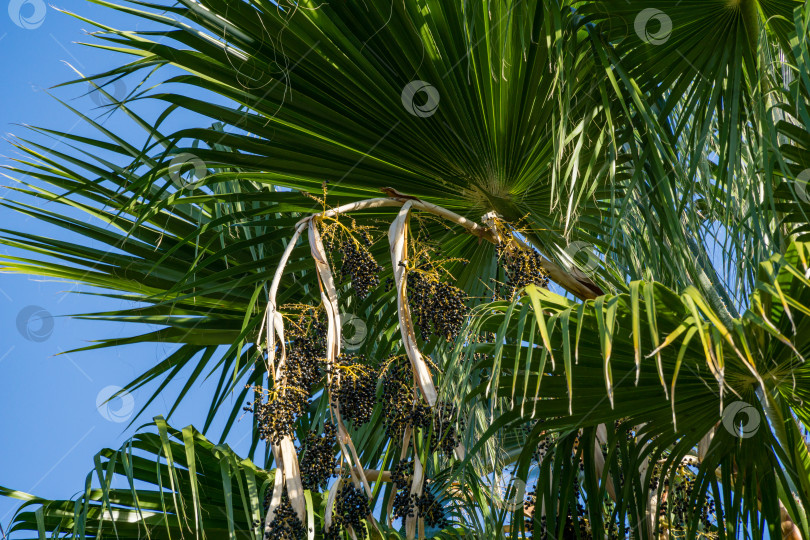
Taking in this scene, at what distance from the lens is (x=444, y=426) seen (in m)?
2.02

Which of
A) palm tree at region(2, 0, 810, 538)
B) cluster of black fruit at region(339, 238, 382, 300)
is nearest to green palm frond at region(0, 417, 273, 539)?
palm tree at region(2, 0, 810, 538)

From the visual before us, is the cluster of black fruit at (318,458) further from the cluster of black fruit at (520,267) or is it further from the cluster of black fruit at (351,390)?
the cluster of black fruit at (520,267)

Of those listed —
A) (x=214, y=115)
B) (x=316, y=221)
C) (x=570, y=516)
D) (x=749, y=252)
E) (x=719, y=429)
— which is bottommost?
(x=570, y=516)

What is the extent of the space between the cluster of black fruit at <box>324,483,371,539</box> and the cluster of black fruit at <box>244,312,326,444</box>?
0.63 ft

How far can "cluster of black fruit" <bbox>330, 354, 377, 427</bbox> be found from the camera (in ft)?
6.68

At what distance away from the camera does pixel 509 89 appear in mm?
2559

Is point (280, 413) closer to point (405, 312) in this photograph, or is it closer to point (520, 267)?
point (405, 312)

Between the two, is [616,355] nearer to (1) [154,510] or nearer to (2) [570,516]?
(2) [570,516]

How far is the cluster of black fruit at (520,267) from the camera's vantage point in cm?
231

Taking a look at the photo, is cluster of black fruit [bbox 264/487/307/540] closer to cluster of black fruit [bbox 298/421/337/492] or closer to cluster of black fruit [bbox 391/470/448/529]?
cluster of black fruit [bbox 298/421/337/492]

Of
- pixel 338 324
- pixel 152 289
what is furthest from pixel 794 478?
pixel 152 289

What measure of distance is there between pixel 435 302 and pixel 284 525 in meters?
0.63

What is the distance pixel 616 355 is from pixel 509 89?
2.87 feet

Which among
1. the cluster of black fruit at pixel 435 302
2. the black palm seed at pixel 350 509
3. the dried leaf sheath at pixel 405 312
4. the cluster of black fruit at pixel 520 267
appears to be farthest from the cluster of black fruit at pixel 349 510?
the cluster of black fruit at pixel 520 267
